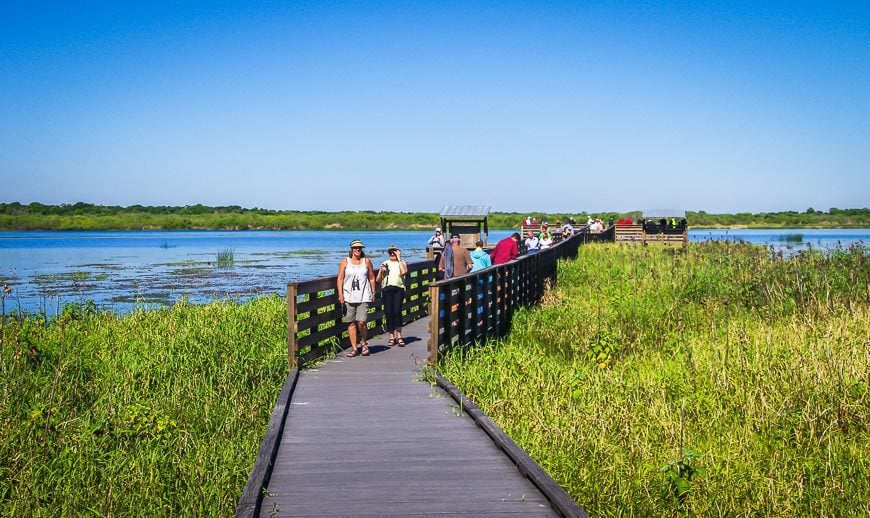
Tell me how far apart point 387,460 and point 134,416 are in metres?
3.17

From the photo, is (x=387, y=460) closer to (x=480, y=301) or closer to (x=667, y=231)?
(x=480, y=301)

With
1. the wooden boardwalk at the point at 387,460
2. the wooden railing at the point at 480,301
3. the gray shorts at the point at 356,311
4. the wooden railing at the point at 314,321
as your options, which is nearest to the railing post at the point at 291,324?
the wooden railing at the point at 314,321

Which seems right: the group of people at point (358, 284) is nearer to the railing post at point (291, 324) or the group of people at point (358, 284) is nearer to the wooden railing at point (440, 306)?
→ the wooden railing at point (440, 306)

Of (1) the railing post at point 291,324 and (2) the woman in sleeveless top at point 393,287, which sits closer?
(1) the railing post at point 291,324

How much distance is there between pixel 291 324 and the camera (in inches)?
420

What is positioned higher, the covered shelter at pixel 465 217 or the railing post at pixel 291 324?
the covered shelter at pixel 465 217

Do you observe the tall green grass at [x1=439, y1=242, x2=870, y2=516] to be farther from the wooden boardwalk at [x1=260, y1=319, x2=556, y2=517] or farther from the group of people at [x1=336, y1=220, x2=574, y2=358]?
the group of people at [x1=336, y1=220, x2=574, y2=358]

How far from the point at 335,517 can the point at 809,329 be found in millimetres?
8478

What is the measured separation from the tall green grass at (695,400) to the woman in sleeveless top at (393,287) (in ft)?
5.46

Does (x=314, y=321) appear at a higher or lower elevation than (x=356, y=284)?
lower

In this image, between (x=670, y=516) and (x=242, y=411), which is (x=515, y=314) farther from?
(x=670, y=516)

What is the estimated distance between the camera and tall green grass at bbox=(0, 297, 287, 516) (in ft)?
21.4

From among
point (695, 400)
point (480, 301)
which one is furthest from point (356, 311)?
point (695, 400)

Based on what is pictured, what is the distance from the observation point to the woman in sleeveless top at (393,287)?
12.6m
